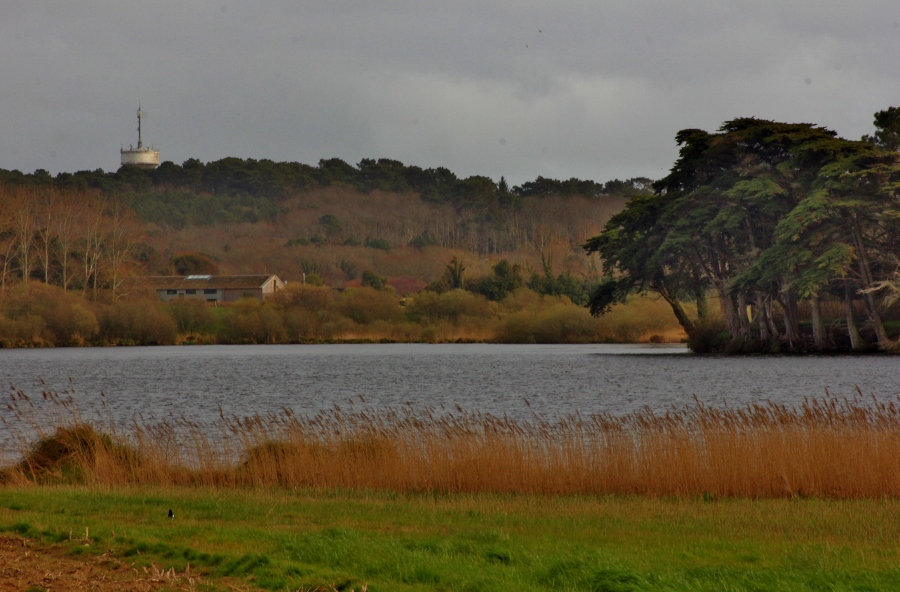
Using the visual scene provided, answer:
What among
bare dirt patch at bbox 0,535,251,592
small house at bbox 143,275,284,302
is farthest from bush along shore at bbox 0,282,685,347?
bare dirt patch at bbox 0,535,251,592

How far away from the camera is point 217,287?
122500 mm

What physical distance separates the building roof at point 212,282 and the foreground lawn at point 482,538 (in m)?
107

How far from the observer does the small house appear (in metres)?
121

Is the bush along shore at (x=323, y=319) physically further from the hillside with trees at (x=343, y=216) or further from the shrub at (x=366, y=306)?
the hillside with trees at (x=343, y=216)

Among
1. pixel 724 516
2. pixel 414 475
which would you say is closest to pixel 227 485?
pixel 414 475

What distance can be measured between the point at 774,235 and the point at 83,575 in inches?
2277

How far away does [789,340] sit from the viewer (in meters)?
65.0

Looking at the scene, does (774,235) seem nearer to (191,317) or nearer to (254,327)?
(254,327)

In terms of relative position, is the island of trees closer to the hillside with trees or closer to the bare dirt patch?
the hillside with trees

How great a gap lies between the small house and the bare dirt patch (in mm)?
109825

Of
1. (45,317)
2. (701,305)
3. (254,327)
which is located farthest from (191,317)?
(701,305)

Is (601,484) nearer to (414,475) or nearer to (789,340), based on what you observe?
(414,475)

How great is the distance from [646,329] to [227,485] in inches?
3045

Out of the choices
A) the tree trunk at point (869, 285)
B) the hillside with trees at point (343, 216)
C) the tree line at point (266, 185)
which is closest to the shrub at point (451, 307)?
the hillside with trees at point (343, 216)
